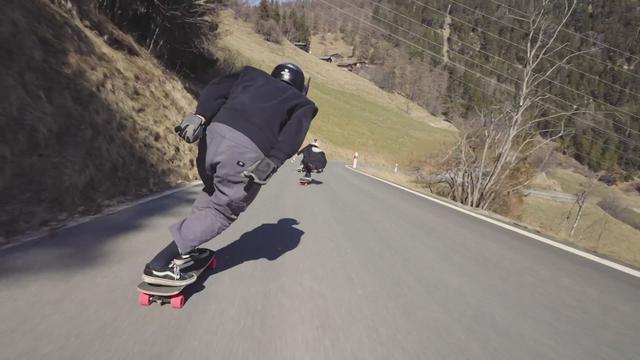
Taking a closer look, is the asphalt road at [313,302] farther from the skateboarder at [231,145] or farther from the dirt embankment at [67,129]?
the dirt embankment at [67,129]

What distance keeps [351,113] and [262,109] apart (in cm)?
6113

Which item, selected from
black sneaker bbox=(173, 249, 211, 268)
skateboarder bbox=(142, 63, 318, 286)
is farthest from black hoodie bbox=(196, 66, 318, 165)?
black sneaker bbox=(173, 249, 211, 268)

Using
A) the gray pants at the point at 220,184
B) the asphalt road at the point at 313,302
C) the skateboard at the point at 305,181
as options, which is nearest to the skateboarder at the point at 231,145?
the gray pants at the point at 220,184

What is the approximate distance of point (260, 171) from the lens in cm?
243

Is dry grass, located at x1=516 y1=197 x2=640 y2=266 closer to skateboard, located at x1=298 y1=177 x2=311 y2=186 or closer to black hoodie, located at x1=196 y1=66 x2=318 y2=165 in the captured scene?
skateboard, located at x1=298 y1=177 x2=311 y2=186

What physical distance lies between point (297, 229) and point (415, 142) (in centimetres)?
5689

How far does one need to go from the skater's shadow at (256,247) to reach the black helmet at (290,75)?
61.1 inches

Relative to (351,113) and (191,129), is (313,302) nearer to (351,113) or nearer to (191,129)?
(191,129)

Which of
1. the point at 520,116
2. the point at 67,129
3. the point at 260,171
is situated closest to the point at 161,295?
the point at 260,171

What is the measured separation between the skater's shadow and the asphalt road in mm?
20

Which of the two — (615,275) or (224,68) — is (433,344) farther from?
(224,68)

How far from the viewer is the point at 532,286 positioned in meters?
3.14

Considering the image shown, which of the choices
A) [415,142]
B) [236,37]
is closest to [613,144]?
[415,142]

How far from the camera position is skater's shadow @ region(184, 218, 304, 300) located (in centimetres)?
289
